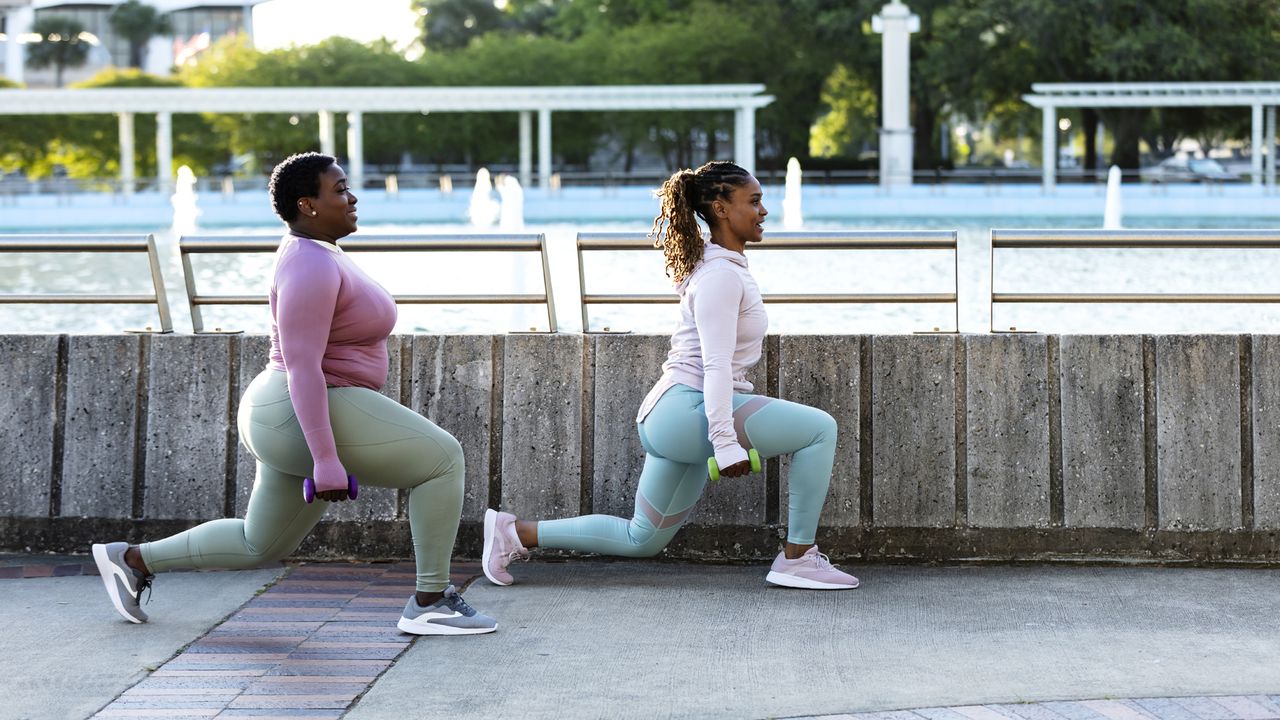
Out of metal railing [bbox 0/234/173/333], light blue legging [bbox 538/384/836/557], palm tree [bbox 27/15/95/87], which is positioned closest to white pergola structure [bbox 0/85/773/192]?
metal railing [bbox 0/234/173/333]

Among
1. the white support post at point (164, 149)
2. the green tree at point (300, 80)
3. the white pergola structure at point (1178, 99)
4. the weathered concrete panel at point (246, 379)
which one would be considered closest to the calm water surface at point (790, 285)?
the weathered concrete panel at point (246, 379)

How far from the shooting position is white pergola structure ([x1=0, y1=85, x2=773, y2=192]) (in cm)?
5028

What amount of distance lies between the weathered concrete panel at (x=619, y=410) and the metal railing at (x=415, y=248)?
0.30m

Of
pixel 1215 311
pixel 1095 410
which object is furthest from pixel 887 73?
pixel 1095 410

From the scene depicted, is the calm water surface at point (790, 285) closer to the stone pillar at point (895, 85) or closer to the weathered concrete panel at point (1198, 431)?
the weathered concrete panel at point (1198, 431)

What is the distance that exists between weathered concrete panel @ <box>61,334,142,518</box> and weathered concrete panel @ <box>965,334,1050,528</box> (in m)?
3.33

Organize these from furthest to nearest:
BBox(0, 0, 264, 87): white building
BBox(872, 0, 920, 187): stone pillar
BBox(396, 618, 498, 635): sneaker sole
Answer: BBox(0, 0, 264, 87): white building
BBox(872, 0, 920, 187): stone pillar
BBox(396, 618, 498, 635): sneaker sole

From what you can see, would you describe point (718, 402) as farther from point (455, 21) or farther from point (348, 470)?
point (455, 21)

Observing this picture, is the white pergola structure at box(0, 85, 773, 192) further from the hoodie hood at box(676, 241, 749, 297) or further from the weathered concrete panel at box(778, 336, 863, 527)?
the hoodie hood at box(676, 241, 749, 297)

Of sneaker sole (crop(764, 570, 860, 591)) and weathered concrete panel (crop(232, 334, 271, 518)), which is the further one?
weathered concrete panel (crop(232, 334, 271, 518))

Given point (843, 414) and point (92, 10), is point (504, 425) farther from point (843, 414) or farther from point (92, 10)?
point (92, 10)

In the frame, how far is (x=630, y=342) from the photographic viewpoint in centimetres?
646

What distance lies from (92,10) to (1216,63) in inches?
3365

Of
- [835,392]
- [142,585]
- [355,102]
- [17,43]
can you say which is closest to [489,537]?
[142,585]
